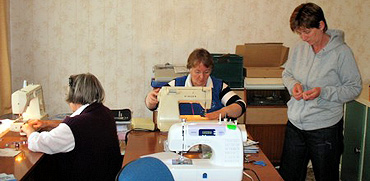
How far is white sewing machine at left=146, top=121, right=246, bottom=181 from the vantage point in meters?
2.06

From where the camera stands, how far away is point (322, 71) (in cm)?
279

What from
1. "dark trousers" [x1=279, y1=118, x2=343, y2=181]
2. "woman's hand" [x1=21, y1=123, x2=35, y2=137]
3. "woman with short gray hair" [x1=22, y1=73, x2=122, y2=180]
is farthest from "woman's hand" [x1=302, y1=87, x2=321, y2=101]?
"woman's hand" [x1=21, y1=123, x2=35, y2=137]

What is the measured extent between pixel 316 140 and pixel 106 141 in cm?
125

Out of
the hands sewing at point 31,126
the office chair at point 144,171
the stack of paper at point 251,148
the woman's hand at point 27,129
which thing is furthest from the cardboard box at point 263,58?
the office chair at point 144,171


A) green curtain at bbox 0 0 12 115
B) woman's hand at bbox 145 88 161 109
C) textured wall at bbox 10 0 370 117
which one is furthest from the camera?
textured wall at bbox 10 0 370 117

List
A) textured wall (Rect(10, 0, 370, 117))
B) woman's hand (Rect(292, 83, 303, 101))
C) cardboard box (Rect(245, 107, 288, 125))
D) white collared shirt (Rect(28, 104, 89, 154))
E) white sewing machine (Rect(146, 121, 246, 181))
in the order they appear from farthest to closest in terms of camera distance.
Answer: textured wall (Rect(10, 0, 370, 117))
cardboard box (Rect(245, 107, 288, 125))
woman's hand (Rect(292, 83, 303, 101))
white collared shirt (Rect(28, 104, 89, 154))
white sewing machine (Rect(146, 121, 246, 181))

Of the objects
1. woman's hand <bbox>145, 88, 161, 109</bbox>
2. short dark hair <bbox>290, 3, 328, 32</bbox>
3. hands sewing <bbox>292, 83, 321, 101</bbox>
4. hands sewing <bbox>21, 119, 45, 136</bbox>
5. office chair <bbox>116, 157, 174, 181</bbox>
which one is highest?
short dark hair <bbox>290, 3, 328, 32</bbox>

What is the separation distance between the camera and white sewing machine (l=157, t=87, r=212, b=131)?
266cm

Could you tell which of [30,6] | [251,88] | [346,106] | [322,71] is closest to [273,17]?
[251,88]

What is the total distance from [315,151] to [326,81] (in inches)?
16.8

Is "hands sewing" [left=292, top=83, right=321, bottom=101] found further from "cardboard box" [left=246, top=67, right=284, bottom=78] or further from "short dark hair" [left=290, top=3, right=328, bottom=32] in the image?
"cardboard box" [left=246, top=67, right=284, bottom=78]

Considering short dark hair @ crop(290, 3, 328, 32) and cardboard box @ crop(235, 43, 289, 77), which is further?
cardboard box @ crop(235, 43, 289, 77)

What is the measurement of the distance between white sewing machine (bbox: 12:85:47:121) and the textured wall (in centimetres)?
115

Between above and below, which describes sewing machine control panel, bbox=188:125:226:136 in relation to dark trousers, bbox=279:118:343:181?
above
